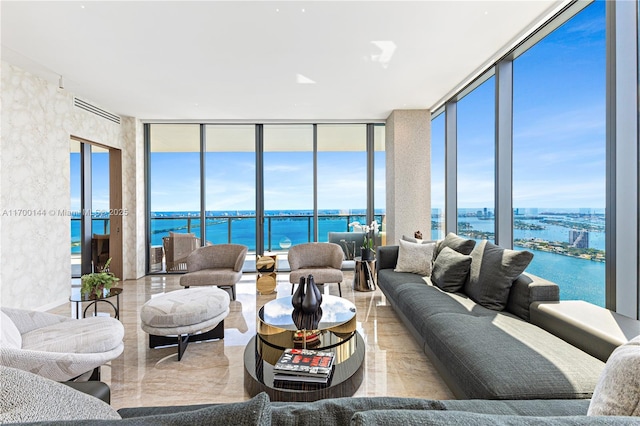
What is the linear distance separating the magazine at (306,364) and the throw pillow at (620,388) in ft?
4.20

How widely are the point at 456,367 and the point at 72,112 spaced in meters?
5.59

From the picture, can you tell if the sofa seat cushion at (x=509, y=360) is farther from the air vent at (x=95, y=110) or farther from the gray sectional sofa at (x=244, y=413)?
the air vent at (x=95, y=110)

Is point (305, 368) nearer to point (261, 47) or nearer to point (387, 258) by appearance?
point (387, 258)

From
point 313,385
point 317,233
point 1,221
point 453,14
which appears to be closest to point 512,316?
point 313,385

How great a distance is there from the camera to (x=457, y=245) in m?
3.39

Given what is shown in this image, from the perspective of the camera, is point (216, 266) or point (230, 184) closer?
point (216, 266)

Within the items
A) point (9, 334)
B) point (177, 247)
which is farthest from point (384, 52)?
point (177, 247)

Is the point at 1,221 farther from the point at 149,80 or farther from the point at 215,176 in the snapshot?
the point at 215,176

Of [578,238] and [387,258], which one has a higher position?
[578,238]

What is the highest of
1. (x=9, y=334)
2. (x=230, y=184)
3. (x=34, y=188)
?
(x=230, y=184)

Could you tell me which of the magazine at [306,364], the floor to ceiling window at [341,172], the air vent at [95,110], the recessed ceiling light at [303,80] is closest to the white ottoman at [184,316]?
the magazine at [306,364]

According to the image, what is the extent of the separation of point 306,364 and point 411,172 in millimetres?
4222

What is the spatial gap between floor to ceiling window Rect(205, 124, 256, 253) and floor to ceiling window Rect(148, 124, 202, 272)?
0.24m

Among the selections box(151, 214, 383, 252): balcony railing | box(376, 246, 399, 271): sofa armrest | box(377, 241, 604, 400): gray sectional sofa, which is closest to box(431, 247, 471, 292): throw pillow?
box(377, 241, 604, 400): gray sectional sofa
